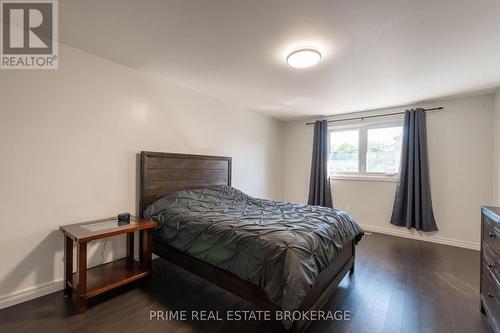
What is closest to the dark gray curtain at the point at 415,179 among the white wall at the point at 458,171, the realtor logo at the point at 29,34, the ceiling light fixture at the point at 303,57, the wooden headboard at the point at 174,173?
the white wall at the point at 458,171

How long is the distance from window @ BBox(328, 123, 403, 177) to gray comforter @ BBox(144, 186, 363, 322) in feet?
7.22

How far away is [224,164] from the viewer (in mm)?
3643

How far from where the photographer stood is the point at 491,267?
1647 mm

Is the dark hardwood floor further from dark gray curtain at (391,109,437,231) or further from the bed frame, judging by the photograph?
dark gray curtain at (391,109,437,231)

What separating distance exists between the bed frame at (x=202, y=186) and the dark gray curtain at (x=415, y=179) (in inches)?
75.3

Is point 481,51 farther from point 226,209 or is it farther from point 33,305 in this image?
point 33,305

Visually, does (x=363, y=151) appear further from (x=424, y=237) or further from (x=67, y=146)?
(x=67, y=146)

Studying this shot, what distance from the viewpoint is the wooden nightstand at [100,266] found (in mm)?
1785

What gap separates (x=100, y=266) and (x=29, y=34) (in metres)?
2.19

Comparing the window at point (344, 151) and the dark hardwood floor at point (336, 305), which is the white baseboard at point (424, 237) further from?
the window at point (344, 151)

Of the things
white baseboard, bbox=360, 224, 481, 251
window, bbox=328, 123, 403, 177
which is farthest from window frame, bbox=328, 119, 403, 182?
white baseboard, bbox=360, 224, 481, 251

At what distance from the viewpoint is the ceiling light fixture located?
6.91ft

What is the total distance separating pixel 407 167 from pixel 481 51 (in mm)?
2002

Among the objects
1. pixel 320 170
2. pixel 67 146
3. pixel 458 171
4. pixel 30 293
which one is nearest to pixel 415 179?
pixel 458 171
